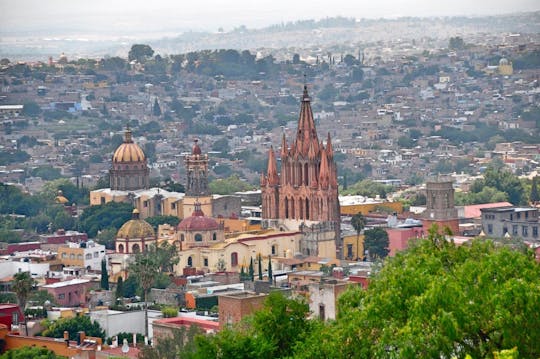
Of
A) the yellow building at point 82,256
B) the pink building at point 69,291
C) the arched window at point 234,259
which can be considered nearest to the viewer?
the pink building at point 69,291

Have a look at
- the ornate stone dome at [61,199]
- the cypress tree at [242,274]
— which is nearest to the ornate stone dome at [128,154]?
the ornate stone dome at [61,199]

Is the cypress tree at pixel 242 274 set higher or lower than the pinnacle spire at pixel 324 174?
lower

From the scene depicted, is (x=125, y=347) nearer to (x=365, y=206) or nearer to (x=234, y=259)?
(x=234, y=259)

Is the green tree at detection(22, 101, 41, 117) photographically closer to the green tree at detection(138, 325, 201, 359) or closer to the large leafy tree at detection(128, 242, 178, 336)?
the large leafy tree at detection(128, 242, 178, 336)

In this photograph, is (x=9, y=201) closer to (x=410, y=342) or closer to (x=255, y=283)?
(x=255, y=283)

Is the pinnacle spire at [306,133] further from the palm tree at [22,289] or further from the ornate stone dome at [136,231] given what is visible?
the palm tree at [22,289]

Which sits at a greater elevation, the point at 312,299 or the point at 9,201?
the point at 312,299

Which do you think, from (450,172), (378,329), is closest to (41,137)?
(450,172)
